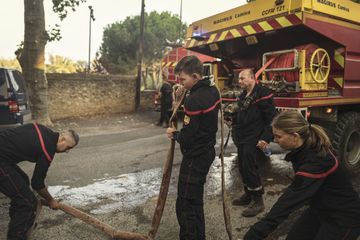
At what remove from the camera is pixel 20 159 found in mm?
3188

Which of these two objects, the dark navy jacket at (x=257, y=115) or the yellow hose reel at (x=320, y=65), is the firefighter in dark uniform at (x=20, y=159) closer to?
the dark navy jacket at (x=257, y=115)

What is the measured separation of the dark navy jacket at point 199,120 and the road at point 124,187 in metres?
1.02

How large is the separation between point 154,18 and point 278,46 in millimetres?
27145

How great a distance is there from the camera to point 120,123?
1220 cm

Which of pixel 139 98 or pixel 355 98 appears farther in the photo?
pixel 139 98

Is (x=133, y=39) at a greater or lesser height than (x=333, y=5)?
greater

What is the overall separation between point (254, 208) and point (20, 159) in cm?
258

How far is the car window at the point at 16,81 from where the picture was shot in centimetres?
754

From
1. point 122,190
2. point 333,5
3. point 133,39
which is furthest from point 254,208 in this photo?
point 133,39

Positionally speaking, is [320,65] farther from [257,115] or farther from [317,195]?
[317,195]

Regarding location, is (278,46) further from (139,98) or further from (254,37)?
(139,98)

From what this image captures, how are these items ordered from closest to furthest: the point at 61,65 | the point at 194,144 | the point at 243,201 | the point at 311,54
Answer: the point at 194,144
the point at 243,201
the point at 311,54
the point at 61,65

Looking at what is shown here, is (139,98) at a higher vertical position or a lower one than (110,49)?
lower

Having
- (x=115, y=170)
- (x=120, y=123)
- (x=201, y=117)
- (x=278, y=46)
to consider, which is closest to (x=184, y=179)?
(x=201, y=117)
